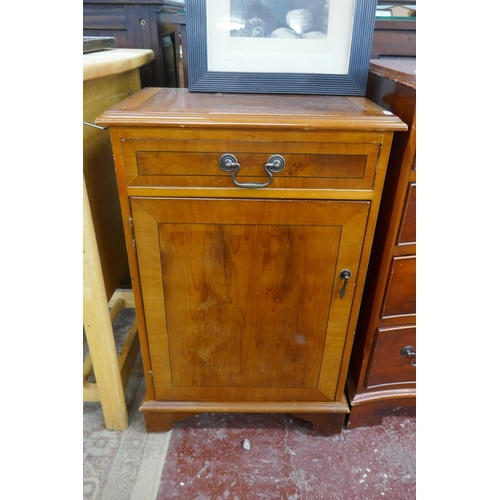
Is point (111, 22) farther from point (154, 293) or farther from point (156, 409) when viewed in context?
point (156, 409)

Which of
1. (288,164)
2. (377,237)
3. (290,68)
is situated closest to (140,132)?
(288,164)

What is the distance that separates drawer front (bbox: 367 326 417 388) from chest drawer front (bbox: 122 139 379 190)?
0.41 metres

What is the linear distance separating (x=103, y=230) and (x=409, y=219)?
747 millimetres

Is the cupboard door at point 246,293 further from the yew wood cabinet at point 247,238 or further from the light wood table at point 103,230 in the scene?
the light wood table at point 103,230

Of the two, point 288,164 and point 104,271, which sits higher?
point 288,164

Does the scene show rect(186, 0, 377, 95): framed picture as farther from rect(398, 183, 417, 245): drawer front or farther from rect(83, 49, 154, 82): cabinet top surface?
rect(398, 183, 417, 245): drawer front

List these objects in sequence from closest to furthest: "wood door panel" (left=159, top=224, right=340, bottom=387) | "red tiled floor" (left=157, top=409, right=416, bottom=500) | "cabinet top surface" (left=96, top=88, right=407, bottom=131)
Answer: "cabinet top surface" (left=96, top=88, right=407, bottom=131) → "wood door panel" (left=159, top=224, right=340, bottom=387) → "red tiled floor" (left=157, top=409, right=416, bottom=500)

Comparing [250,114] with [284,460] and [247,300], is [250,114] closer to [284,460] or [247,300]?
[247,300]

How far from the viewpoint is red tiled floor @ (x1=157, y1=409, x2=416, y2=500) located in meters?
0.98

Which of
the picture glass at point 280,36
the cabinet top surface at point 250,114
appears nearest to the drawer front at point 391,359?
the cabinet top surface at point 250,114

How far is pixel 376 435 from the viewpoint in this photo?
1118 mm

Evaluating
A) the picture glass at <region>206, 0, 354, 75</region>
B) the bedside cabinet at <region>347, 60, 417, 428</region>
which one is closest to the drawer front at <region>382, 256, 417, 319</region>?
the bedside cabinet at <region>347, 60, 417, 428</region>

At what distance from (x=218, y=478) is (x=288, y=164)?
Result: 80 cm

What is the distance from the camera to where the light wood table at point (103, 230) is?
888 mm
